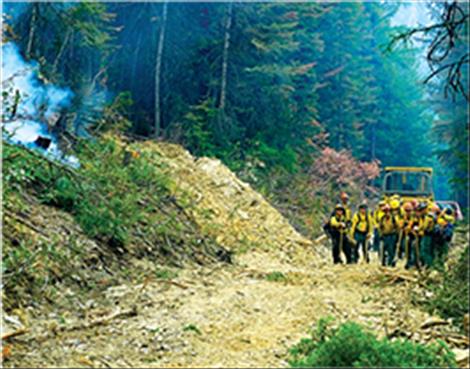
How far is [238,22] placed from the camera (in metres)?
24.4

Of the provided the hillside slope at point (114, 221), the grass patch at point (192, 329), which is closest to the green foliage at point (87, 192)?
the hillside slope at point (114, 221)

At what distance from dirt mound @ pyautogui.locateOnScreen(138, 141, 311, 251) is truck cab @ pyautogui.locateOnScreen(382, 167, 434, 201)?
3.47m

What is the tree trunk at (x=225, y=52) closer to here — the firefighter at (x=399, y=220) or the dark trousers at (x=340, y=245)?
the dark trousers at (x=340, y=245)

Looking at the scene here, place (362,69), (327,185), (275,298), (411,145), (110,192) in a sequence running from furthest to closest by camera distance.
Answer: (411,145) → (362,69) → (327,185) → (110,192) → (275,298)

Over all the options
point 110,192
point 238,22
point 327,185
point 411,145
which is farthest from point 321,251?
point 411,145

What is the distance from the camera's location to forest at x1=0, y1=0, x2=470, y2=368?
6453 millimetres

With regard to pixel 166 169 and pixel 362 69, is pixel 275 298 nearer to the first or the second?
pixel 166 169

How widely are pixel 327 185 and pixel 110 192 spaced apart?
19.4 metres

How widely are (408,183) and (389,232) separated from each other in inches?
265

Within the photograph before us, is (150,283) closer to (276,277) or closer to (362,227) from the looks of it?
(276,277)

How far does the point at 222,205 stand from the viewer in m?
16.2

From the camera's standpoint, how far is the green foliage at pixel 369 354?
5121 millimetres

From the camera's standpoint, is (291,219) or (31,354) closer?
(31,354)

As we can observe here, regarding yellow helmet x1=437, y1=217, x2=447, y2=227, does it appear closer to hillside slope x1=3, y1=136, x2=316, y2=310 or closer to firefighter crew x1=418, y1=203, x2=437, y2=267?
firefighter crew x1=418, y1=203, x2=437, y2=267
